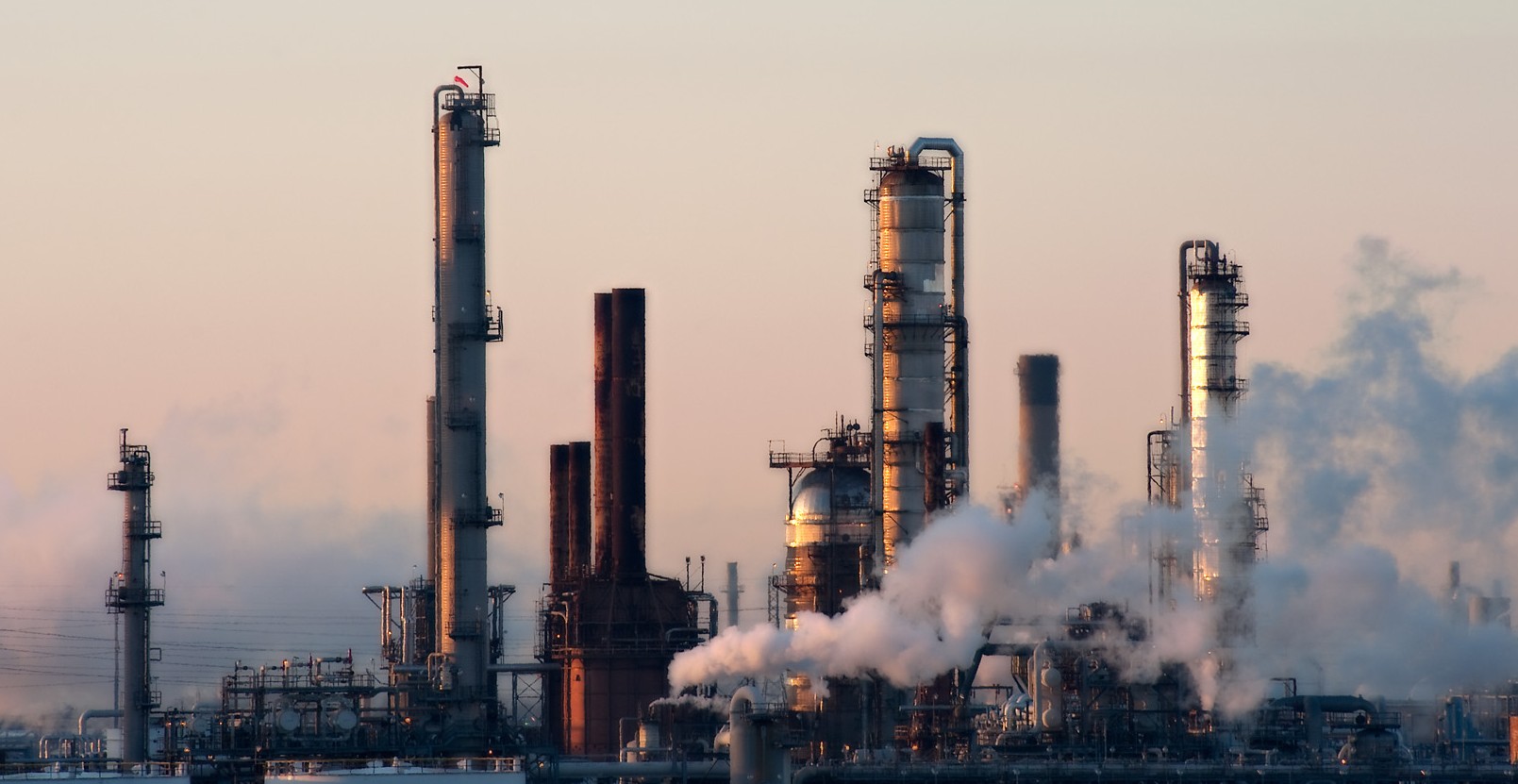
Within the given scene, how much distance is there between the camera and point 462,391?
7681 centimetres

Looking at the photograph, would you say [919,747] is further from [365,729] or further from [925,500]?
[365,729]

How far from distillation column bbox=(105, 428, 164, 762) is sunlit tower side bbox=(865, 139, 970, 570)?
900 inches

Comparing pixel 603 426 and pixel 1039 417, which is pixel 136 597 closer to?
pixel 603 426

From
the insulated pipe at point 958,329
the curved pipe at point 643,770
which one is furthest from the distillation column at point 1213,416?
the curved pipe at point 643,770

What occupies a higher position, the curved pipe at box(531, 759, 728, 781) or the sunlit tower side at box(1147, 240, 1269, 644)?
the sunlit tower side at box(1147, 240, 1269, 644)

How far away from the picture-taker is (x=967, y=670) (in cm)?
7700

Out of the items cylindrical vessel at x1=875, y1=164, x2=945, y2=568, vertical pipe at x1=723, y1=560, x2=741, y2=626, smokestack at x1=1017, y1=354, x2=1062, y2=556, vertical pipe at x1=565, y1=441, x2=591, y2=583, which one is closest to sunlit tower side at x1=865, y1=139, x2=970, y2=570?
cylindrical vessel at x1=875, y1=164, x2=945, y2=568

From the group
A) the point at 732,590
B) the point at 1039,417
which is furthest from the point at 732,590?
the point at 1039,417

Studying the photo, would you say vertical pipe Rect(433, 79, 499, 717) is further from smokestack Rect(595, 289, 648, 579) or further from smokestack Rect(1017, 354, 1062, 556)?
smokestack Rect(1017, 354, 1062, 556)

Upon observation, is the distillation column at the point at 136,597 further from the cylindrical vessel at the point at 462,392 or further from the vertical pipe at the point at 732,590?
the vertical pipe at the point at 732,590

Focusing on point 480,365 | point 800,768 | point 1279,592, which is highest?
point 480,365

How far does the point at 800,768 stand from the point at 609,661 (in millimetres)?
15501

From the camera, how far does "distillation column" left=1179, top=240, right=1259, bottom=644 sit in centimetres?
8162

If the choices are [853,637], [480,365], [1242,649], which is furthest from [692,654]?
[1242,649]
